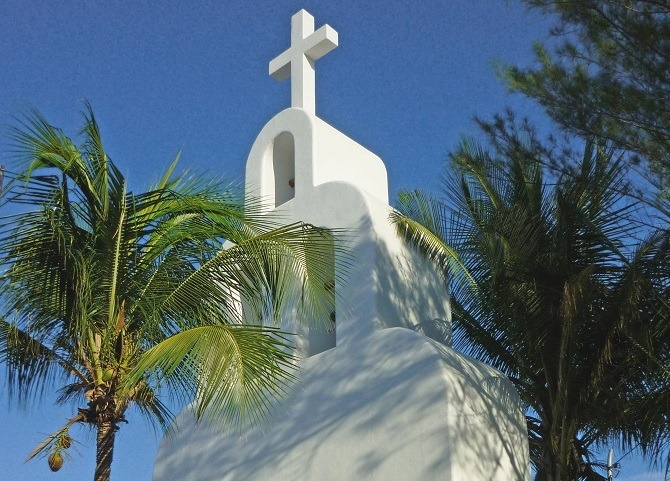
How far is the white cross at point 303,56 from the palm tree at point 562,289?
1.95 m

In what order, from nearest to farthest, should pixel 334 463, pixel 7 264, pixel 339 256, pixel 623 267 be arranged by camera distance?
pixel 7 264, pixel 334 463, pixel 339 256, pixel 623 267

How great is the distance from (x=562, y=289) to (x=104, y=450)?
599 centimetres

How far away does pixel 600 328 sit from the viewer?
11828 mm

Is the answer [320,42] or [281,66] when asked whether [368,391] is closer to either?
[320,42]

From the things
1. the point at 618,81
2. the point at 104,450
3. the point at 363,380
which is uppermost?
the point at 618,81

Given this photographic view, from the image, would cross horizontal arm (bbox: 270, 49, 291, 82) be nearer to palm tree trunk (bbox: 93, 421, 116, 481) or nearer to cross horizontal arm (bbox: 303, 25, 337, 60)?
cross horizontal arm (bbox: 303, 25, 337, 60)

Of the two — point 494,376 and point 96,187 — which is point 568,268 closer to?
point 494,376

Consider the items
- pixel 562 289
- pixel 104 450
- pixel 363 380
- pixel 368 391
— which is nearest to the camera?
pixel 104 450

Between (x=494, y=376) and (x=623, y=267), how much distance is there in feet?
8.44

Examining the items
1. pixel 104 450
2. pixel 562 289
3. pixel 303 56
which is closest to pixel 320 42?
pixel 303 56

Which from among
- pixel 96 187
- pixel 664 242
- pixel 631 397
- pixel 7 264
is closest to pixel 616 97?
pixel 664 242

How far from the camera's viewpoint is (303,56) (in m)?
12.8

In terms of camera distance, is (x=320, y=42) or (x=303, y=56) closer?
(x=320, y=42)

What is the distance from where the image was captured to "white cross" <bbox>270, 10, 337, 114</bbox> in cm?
1262
